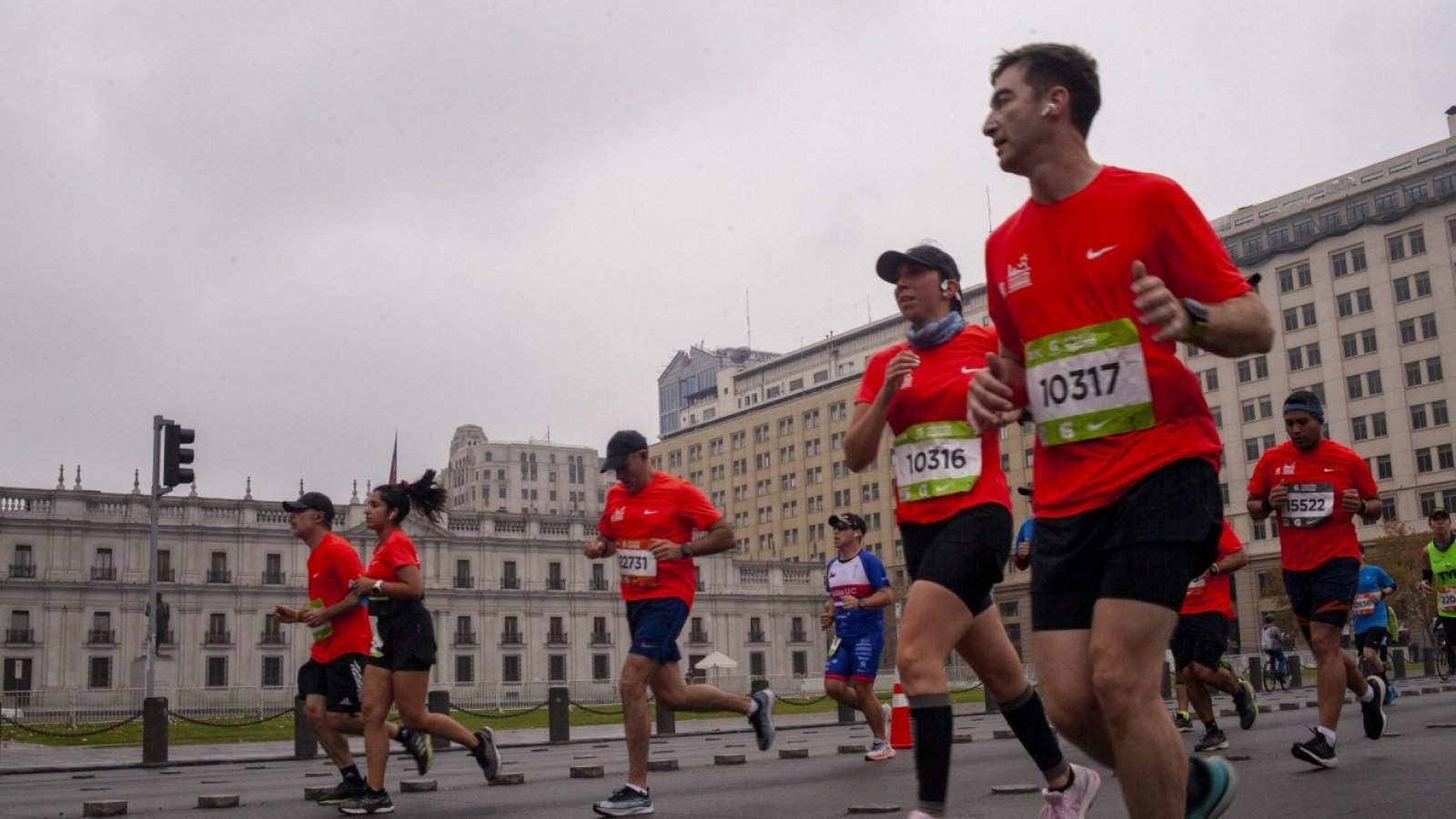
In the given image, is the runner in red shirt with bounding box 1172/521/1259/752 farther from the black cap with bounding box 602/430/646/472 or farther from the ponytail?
the ponytail

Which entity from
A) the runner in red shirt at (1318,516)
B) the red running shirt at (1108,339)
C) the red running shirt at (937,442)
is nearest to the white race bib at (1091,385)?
the red running shirt at (1108,339)

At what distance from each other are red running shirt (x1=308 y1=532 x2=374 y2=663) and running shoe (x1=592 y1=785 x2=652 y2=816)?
292 centimetres

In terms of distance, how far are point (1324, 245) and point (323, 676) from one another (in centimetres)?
9134

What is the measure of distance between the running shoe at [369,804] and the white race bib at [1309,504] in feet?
20.4

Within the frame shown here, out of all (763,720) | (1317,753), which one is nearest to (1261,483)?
(1317,753)

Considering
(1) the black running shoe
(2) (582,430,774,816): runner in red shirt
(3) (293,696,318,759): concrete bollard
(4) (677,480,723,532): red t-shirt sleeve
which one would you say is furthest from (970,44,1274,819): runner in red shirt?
(3) (293,696,318,759): concrete bollard

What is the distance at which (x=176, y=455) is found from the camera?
79.8 ft

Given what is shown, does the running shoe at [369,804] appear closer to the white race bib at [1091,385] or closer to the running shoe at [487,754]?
the running shoe at [487,754]

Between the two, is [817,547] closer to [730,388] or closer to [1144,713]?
[730,388]

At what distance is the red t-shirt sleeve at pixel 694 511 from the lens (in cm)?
934

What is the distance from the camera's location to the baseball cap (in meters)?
6.68

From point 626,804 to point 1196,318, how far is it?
5.16m

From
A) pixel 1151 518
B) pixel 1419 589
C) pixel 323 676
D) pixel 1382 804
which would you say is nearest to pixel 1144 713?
pixel 1151 518

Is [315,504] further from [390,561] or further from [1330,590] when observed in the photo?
[1330,590]
